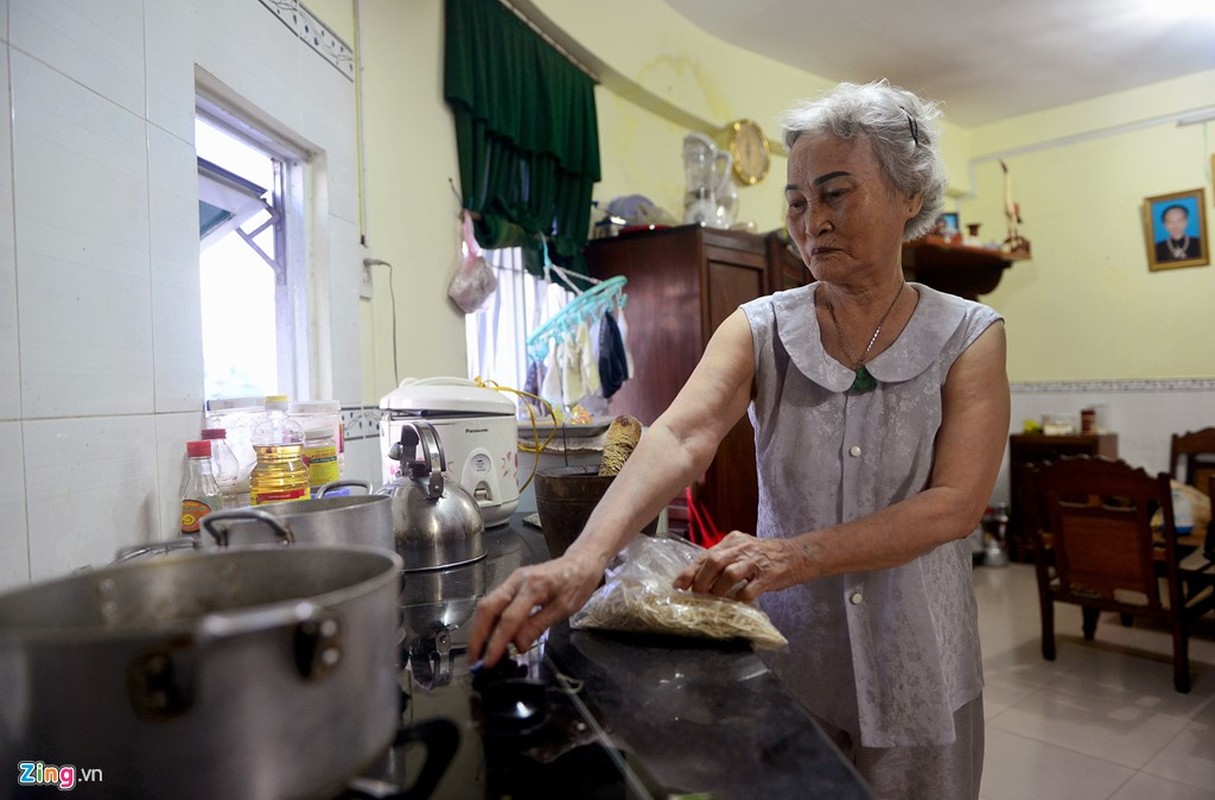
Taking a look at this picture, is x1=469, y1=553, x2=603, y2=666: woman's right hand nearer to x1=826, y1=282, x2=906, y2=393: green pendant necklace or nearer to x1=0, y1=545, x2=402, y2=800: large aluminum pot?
x1=0, y1=545, x2=402, y2=800: large aluminum pot

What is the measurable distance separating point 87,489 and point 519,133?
6.77ft

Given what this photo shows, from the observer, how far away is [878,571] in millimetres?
1082

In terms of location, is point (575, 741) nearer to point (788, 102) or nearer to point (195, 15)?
point (195, 15)

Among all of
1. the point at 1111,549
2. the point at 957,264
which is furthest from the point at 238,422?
the point at 957,264

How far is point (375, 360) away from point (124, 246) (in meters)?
0.95

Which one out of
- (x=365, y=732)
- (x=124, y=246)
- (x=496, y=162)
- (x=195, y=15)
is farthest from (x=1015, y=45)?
(x=365, y=732)

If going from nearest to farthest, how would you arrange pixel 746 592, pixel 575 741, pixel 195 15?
pixel 575 741 → pixel 746 592 → pixel 195 15

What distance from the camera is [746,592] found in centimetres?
90

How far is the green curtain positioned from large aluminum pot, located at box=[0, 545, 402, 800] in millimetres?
2200

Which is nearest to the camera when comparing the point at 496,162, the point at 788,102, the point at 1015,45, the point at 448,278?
the point at 448,278

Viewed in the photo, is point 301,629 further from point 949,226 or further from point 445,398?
point 949,226

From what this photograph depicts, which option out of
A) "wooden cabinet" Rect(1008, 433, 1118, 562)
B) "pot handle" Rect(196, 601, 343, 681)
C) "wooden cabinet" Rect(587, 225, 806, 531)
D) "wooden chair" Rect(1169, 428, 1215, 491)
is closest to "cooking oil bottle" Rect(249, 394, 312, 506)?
"pot handle" Rect(196, 601, 343, 681)

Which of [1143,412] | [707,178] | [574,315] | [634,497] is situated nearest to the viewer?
[634,497]

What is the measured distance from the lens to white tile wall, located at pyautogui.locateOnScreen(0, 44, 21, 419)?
91 cm
